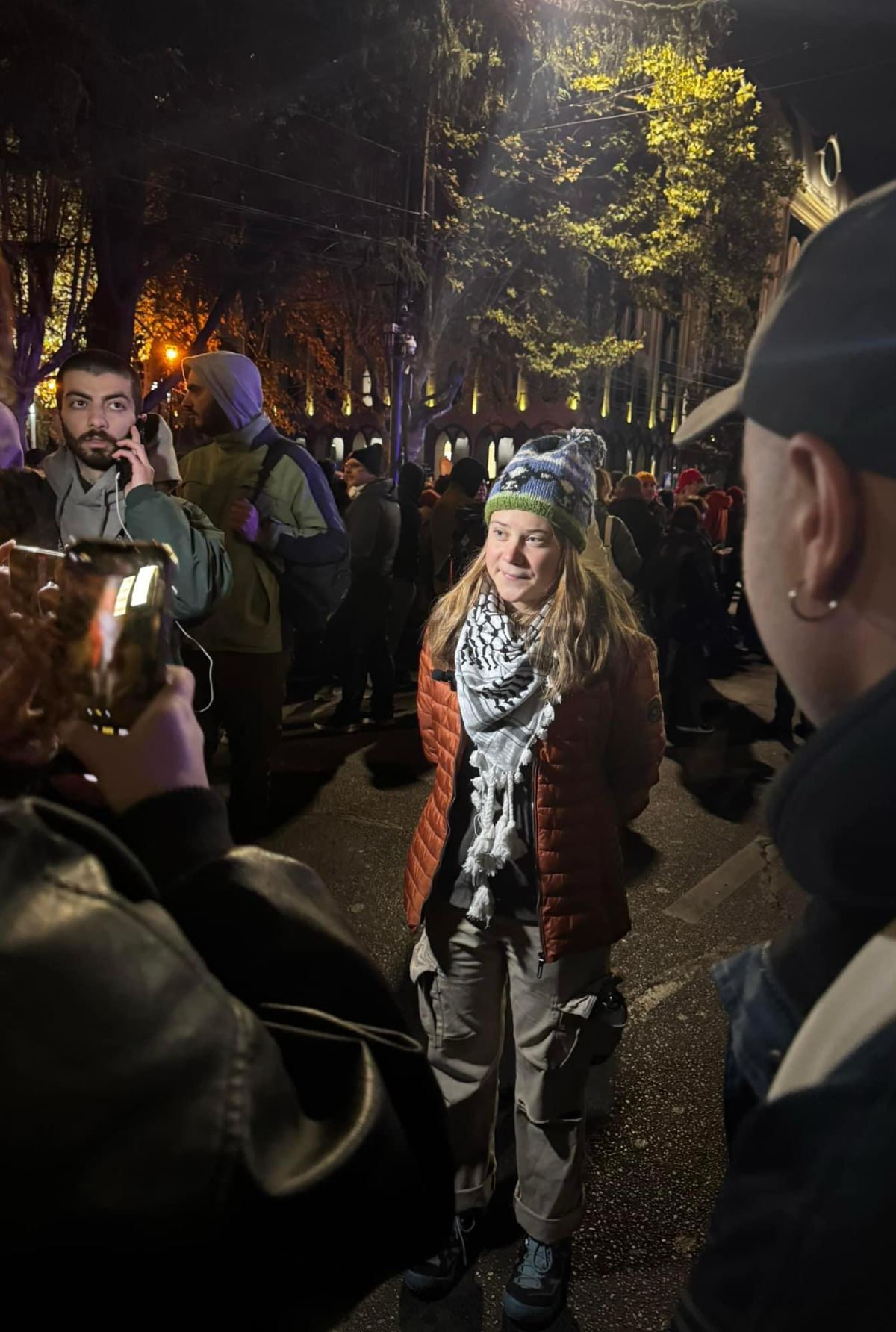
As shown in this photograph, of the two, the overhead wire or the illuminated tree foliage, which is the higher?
the illuminated tree foliage

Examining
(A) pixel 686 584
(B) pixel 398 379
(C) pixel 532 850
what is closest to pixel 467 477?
(A) pixel 686 584

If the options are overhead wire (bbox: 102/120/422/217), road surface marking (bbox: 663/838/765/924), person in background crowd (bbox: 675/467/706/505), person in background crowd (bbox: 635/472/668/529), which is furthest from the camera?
overhead wire (bbox: 102/120/422/217)

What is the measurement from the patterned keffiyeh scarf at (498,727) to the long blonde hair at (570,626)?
0.04 meters

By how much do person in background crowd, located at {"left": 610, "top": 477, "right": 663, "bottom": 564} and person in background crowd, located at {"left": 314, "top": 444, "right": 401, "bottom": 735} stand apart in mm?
2439

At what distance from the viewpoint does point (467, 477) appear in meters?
8.11

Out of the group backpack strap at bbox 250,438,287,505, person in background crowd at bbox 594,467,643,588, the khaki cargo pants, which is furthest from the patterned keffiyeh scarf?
person in background crowd at bbox 594,467,643,588

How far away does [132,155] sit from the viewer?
12820mm

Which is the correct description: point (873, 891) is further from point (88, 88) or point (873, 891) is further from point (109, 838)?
point (88, 88)

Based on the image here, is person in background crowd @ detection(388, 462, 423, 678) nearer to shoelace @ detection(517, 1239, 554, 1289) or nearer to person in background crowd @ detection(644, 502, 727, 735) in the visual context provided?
person in background crowd @ detection(644, 502, 727, 735)

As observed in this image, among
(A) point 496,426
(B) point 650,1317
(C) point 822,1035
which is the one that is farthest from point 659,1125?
(A) point 496,426

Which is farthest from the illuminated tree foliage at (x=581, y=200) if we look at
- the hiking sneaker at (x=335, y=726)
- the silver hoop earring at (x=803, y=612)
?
the silver hoop earring at (x=803, y=612)

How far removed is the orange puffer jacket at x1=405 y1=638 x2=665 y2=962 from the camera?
2.30m

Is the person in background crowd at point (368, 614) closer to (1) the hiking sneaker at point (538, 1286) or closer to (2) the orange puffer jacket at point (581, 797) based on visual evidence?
(2) the orange puffer jacket at point (581, 797)

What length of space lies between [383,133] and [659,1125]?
15.6 metres
